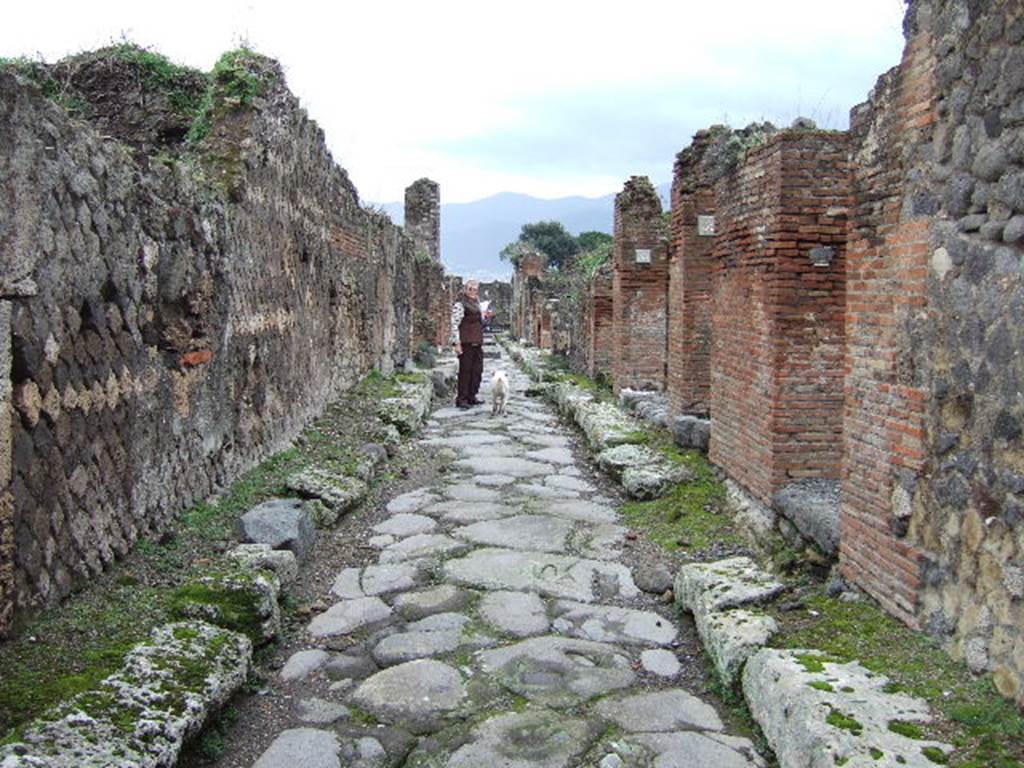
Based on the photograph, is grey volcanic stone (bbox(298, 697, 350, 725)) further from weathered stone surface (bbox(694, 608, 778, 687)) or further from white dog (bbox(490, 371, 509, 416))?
white dog (bbox(490, 371, 509, 416))

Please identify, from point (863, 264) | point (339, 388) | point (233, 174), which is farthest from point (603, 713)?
point (339, 388)

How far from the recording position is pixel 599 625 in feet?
14.3

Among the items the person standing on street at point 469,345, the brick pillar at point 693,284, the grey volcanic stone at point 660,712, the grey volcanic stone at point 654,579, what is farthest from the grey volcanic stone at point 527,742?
the person standing on street at point 469,345

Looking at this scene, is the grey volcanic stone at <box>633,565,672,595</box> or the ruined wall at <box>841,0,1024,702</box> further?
the grey volcanic stone at <box>633,565,672,595</box>

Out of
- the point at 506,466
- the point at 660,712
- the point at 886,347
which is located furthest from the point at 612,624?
the point at 506,466

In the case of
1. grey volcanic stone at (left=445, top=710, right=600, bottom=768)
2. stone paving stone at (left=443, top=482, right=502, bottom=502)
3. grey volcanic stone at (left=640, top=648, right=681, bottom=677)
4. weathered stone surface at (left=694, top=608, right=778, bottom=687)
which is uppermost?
weathered stone surface at (left=694, top=608, right=778, bottom=687)

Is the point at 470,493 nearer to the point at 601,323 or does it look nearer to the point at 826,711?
the point at 826,711

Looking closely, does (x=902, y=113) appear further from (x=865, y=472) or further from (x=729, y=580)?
(x=729, y=580)

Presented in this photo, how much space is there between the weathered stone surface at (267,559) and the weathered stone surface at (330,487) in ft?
4.33

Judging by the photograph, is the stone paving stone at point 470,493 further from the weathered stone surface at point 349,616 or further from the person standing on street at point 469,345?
the person standing on street at point 469,345

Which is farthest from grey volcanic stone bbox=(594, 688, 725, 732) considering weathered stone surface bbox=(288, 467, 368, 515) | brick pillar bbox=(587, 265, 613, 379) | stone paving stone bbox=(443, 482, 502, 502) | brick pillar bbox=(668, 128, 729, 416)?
brick pillar bbox=(587, 265, 613, 379)

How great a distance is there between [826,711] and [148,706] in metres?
2.13

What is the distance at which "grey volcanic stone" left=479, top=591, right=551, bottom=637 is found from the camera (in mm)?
4258

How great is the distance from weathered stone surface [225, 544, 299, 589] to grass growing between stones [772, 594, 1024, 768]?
2335mm
